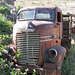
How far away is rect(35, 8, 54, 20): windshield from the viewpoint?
237 inches

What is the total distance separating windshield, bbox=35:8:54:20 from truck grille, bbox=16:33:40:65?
3.64 ft

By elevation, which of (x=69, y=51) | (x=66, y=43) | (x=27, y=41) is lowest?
(x=69, y=51)

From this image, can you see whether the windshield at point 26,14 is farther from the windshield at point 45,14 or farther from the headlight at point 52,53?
the headlight at point 52,53

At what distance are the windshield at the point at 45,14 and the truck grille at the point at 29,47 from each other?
111cm

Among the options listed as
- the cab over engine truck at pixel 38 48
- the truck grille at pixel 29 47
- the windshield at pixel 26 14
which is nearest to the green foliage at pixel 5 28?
the windshield at pixel 26 14

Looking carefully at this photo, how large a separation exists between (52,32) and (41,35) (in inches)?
25.7

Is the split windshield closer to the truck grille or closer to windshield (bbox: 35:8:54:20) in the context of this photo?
windshield (bbox: 35:8:54:20)

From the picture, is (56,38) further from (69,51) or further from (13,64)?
(69,51)

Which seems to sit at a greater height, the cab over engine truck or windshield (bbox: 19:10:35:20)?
windshield (bbox: 19:10:35:20)

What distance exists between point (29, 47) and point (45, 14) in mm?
1712

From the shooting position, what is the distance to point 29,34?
17.1 ft

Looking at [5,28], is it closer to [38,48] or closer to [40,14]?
[40,14]

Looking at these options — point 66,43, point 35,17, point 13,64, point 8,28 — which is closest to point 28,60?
point 13,64

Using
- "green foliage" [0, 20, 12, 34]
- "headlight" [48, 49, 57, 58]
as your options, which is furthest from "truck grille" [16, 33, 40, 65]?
"green foliage" [0, 20, 12, 34]
